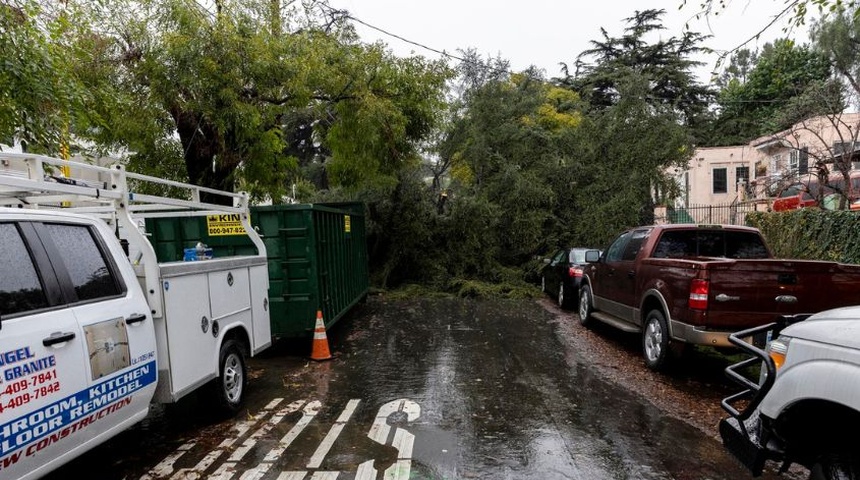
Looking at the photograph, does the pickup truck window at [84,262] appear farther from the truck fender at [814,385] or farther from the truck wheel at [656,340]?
the truck wheel at [656,340]

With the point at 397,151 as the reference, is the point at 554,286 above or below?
below

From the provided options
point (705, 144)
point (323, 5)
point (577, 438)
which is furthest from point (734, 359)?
point (705, 144)

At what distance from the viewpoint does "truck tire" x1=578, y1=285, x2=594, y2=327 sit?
32.4 feet

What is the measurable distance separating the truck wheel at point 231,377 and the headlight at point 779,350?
4.47 m

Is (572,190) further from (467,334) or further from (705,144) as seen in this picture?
(705,144)

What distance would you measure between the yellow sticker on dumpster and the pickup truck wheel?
6228 mm

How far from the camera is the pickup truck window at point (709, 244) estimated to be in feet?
24.9

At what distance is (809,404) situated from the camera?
2.76 m

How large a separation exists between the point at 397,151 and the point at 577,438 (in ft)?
29.8

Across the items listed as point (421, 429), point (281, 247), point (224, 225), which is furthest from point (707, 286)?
point (224, 225)

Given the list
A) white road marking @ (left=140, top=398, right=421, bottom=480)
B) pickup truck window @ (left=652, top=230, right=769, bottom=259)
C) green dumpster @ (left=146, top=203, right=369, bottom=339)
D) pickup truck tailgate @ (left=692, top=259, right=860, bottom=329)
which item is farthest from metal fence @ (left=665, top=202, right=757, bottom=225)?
white road marking @ (left=140, top=398, right=421, bottom=480)

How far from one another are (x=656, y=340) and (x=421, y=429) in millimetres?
3618

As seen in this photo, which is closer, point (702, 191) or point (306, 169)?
point (306, 169)

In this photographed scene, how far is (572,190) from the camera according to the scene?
53.7ft
